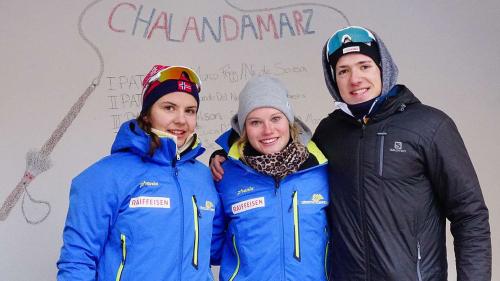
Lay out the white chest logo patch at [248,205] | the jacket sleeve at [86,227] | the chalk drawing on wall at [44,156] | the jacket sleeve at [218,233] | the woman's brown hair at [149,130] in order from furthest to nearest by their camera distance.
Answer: the chalk drawing on wall at [44,156] < the jacket sleeve at [218,233] < the white chest logo patch at [248,205] < the woman's brown hair at [149,130] < the jacket sleeve at [86,227]

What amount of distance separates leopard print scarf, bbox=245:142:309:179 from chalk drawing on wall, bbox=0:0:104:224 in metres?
1.19

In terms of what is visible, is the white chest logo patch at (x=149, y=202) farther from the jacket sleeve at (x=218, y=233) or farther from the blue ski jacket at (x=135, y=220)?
the jacket sleeve at (x=218, y=233)

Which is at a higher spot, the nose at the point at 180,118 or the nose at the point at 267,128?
the nose at the point at 180,118

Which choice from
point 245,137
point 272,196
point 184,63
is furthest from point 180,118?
point 184,63

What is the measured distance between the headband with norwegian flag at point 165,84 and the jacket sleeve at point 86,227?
28cm

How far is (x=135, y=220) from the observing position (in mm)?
1185

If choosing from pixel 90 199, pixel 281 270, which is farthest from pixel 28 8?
pixel 281 270

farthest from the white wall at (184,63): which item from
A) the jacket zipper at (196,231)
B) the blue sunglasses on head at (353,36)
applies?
the jacket zipper at (196,231)

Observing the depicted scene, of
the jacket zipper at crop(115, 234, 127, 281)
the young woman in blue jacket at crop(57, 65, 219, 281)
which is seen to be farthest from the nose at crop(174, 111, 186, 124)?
the jacket zipper at crop(115, 234, 127, 281)

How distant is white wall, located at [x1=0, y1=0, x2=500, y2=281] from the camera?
215cm

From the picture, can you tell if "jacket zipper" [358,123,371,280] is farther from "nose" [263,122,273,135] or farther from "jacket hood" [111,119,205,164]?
"jacket hood" [111,119,205,164]

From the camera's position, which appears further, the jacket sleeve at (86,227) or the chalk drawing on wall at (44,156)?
the chalk drawing on wall at (44,156)

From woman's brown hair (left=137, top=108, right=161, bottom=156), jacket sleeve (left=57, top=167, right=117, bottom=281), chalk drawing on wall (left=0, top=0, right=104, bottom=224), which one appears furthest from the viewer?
chalk drawing on wall (left=0, top=0, right=104, bottom=224)

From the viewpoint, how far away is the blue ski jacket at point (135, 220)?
1150 millimetres
